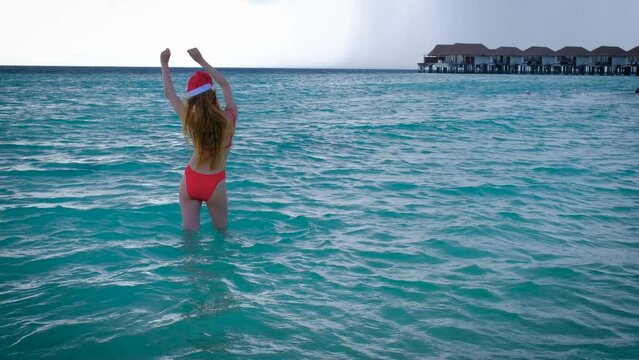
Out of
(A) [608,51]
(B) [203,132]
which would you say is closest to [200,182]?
(B) [203,132]

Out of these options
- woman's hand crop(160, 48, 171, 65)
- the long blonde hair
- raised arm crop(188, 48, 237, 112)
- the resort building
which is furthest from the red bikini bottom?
the resort building

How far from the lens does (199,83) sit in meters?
4.23

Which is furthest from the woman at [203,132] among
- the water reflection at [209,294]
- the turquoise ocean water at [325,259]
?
the turquoise ocean water at [325,259]

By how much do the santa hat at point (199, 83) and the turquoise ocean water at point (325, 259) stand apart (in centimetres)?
167

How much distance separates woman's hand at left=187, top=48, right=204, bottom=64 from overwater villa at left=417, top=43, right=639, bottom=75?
378 feet

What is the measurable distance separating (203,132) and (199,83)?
1.47ft

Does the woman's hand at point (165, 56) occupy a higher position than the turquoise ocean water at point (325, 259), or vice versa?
the woman's hand at point (165, 56)

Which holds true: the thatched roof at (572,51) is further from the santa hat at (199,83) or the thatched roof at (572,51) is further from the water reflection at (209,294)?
the santa hat at (199,83)

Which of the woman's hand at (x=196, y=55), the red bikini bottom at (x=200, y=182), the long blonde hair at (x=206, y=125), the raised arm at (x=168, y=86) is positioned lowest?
the red bikini bottom at (x=200, y=182)

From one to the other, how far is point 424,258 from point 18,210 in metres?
5.32

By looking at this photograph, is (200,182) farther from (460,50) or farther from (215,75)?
(460,50)

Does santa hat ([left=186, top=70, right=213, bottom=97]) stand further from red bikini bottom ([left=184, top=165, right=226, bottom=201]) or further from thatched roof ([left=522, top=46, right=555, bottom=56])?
thatched roof ([left=522, top=46, right=555, bottom=56])

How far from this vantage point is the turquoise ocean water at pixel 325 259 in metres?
3.57

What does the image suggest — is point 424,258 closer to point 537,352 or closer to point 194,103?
point 537,352
